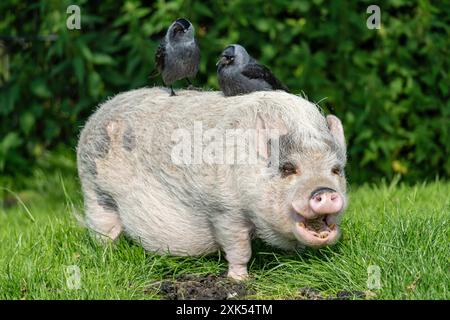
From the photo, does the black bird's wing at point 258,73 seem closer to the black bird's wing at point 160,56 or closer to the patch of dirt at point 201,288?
the black bird's wing at point 160,56

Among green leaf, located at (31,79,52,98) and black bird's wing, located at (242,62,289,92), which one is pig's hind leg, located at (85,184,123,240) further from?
green leaf, located at (31,79,52,98)

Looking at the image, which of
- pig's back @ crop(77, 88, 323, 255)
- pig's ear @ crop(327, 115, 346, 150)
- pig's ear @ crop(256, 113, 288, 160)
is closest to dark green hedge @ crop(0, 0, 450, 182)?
pig's back @ crop(77, 88, 323, 255)

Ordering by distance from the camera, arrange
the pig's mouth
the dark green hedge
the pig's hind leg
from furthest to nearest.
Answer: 1. the dark green hedge
2. the pig's hind leg
3. the pig's mouth

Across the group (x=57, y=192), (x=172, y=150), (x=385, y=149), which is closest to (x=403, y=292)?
(x=172, y=150)

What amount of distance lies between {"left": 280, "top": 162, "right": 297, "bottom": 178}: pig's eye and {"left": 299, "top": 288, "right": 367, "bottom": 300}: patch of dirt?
0.60 meters

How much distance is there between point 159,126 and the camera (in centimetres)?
490

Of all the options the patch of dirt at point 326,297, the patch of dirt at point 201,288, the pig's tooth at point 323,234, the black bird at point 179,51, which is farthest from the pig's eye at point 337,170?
the black bird at point 179,51

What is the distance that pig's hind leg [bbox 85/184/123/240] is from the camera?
5203 mm

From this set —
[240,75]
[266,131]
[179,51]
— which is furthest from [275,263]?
[179,51]

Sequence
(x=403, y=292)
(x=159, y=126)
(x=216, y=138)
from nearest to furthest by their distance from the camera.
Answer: (x=403, y=292)
(x=216, y=138)
(x=159, y=126)

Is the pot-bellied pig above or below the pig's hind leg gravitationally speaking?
above

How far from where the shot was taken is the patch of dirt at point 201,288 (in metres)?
4.43
